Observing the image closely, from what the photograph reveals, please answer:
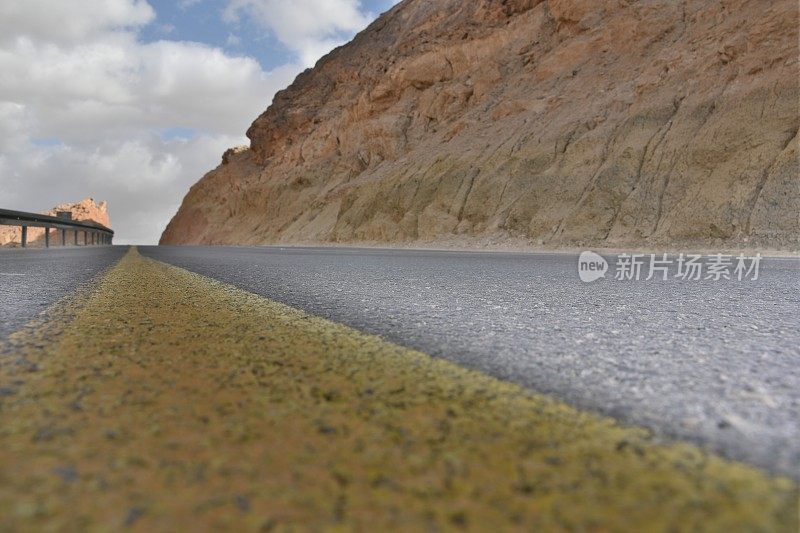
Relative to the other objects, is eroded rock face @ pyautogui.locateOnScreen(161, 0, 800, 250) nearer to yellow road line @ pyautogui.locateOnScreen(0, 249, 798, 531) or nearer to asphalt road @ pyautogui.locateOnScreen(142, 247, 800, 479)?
asphalt road @ pyautogui.locateOnScreen(142, 247, 800, 479)

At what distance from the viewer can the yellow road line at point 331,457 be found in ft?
2.81

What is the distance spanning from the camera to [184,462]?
102cm

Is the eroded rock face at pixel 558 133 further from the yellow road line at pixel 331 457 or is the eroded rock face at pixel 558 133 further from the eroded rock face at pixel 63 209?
the eroded rock face at pixel 63 209

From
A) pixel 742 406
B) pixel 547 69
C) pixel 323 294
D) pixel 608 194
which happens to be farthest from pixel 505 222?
pixel 742 406

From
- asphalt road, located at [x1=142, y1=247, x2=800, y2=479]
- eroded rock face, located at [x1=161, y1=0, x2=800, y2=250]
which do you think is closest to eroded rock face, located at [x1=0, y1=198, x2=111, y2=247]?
eroded rock face, located at [x1=161, y1=0, x2=800, y2=250]

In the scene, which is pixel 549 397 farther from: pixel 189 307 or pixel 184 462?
pixel 189 307

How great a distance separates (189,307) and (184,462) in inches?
97.0

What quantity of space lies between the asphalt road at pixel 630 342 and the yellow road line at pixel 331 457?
200mm

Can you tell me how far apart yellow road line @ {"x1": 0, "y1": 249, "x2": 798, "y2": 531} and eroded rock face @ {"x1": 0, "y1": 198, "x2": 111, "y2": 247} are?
266 feet

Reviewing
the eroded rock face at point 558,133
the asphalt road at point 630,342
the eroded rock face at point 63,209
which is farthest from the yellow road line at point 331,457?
the eroded rock face at point 63,209

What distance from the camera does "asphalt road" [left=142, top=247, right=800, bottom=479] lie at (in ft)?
4.56

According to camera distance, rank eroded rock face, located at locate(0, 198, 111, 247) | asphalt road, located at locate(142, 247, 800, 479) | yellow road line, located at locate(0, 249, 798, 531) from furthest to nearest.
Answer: eroded rock face, located at locate(0, 198, 111, 247) < asphalt road, located at locate(142, 247, 800, 479) < yellow road line, located at locate(0, 249, 798, 531)

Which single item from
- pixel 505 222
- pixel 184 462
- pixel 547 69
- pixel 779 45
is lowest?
pixel 184 462

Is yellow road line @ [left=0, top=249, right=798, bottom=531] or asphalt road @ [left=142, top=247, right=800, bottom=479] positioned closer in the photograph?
yellow road line @ [left=0, top=249, right=798, bottom=531]
